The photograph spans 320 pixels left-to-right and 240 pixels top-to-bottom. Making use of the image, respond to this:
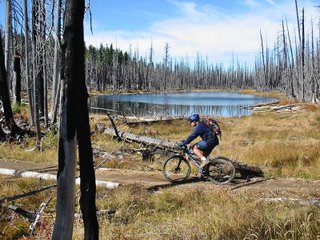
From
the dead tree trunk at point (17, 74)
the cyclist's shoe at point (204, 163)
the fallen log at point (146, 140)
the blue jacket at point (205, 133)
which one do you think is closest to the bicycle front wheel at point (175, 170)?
the cyclist's shoe at point (204, 163)

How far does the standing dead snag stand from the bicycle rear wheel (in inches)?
296

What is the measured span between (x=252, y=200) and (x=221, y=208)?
1268 mm

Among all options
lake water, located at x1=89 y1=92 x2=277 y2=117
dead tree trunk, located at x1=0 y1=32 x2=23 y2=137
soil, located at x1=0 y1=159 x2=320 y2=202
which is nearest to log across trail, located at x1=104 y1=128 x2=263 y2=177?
soil, located at x1=0 y1=159 x2=320 y2=202

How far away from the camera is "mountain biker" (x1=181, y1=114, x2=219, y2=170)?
37.9ft

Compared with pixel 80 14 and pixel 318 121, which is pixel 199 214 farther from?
pixel 318 121

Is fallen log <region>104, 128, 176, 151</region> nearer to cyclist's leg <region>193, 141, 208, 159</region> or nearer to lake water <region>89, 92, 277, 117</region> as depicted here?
cyclist's leg <region>193, 141, 208, 159</region>

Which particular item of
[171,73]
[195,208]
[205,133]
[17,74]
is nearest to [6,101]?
[17,74]

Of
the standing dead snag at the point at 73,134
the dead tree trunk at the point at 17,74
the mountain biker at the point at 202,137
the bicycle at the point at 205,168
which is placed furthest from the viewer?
the dead tree trunk at the point at 17,74

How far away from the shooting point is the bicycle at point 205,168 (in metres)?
11.7

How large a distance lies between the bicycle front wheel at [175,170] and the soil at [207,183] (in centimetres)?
20

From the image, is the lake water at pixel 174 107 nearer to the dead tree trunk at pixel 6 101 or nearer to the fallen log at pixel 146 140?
the fallen log at pixel 146 140

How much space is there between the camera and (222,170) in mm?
11766

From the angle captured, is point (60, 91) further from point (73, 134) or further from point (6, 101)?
point (73, 134)

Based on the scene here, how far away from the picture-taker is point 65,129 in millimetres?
4406
